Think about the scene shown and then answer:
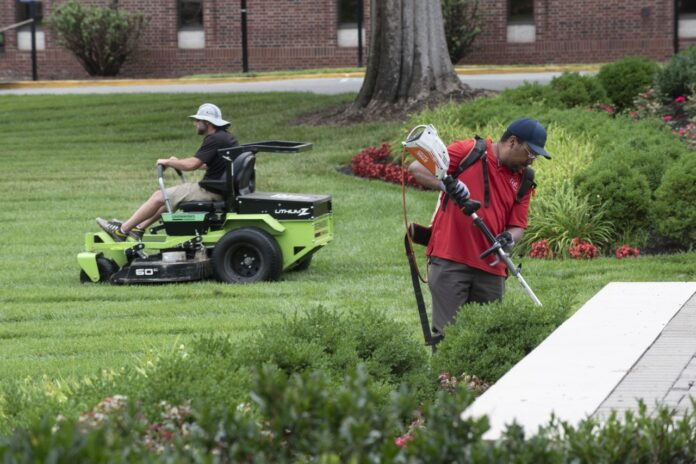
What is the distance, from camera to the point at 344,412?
12.6ft

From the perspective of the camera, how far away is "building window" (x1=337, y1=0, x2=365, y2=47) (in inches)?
1374

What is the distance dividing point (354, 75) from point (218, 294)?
793 inches

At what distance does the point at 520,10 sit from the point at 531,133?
28.3 meters

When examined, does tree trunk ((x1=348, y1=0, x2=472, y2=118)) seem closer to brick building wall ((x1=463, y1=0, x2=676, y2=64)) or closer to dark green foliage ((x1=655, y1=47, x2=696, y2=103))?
dark green foliage ((x1=655, y1=47, x2=696, y2=103))

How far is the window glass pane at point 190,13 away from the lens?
35906 millimetres

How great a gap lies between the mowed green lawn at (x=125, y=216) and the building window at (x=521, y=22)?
11732 mm

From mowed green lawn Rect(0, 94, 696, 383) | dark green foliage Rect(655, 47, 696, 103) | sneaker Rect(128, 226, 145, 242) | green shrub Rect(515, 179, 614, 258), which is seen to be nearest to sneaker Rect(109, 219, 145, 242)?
sneaker Rect(128, 226, 145, 242)

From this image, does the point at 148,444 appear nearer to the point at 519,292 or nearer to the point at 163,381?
the point at 163,381

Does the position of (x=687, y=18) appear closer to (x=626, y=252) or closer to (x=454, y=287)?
(x=626, y=252)

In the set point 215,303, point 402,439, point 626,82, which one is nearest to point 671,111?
point 626,82

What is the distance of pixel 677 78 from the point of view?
18141 millimetres

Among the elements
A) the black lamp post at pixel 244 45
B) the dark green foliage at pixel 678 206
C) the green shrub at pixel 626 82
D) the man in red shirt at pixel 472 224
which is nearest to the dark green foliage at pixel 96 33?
the black lamp post at pixel 244 45

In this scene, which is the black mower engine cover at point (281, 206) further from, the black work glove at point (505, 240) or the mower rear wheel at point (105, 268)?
the black work glove at point (505, 240)

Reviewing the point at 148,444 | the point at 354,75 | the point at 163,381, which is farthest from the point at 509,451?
the point at 354,75
